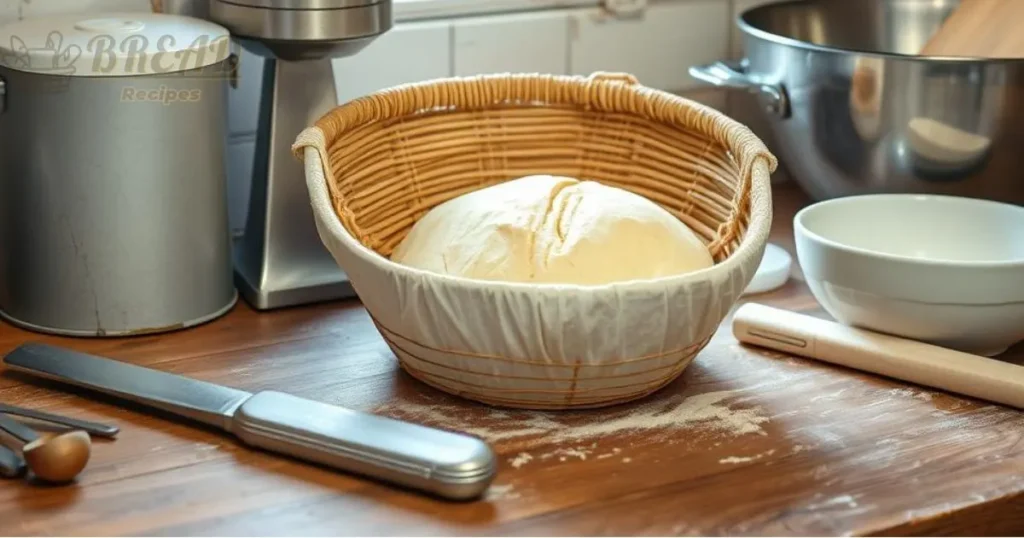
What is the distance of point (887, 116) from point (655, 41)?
A: 0.34 metres

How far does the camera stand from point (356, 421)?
0.77 meters

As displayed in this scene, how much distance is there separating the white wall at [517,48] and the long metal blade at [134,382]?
0.30 metres

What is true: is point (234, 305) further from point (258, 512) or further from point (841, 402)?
point (841, 402)

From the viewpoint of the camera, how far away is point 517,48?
1.27 m

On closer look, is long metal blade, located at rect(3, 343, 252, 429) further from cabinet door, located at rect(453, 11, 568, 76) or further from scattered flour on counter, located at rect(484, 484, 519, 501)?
cabinet door, located at rect(453, 11, 568, 76)

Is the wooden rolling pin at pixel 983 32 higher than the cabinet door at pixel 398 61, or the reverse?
the wooden rolling pin at pixel 983 32

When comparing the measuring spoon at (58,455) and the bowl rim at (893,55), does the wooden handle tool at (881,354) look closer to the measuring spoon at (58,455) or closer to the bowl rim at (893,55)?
the bowl rim at (893,55)

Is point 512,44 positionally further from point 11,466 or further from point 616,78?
point 11,466

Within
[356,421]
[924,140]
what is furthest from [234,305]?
[924,140]

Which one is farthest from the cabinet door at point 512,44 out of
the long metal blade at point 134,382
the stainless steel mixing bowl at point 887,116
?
the long metal blade at point 134,382

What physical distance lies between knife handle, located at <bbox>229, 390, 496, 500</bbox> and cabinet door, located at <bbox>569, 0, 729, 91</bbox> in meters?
0.63

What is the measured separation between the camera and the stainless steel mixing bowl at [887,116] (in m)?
1.04

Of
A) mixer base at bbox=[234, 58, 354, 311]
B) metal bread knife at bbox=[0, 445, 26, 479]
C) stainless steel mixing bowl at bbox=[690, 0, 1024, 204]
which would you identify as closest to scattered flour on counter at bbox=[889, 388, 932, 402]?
stainless steel mixing bowl at bbox=[690, 0, 1024, 204]

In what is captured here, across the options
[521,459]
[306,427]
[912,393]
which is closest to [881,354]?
[912,393]
